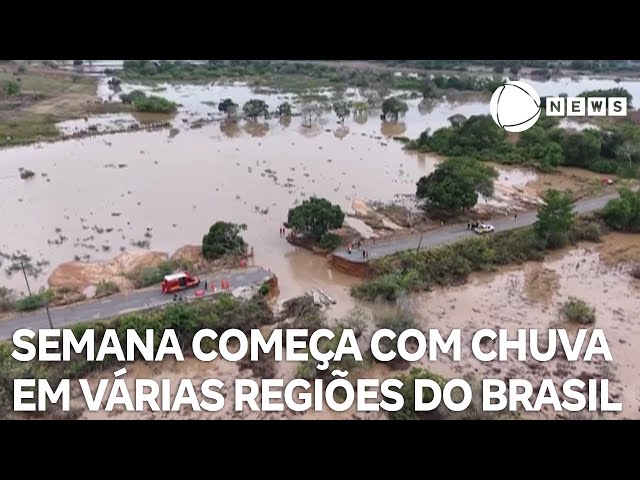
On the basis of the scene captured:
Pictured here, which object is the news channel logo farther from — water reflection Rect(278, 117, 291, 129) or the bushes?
water reflection Rect(278, 117, 291, 129)

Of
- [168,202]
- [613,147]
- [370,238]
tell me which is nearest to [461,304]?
[370,238]

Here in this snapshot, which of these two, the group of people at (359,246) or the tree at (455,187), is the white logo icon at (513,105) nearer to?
the group of people at (359,246)

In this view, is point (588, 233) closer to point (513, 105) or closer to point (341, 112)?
point (513, 105)

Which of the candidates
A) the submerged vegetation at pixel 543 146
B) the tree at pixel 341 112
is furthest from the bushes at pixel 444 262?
the tree at pixel 341 112

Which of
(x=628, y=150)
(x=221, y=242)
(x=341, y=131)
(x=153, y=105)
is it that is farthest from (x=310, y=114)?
(x=221, y=242)

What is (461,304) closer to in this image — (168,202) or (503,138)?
(168,202)

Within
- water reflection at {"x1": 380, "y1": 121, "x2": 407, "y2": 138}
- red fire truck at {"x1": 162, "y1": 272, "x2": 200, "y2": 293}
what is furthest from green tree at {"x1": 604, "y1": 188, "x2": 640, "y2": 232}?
water reflection at {"x1": 380, "y1": 121, "x2": 407, "y2": 138}
